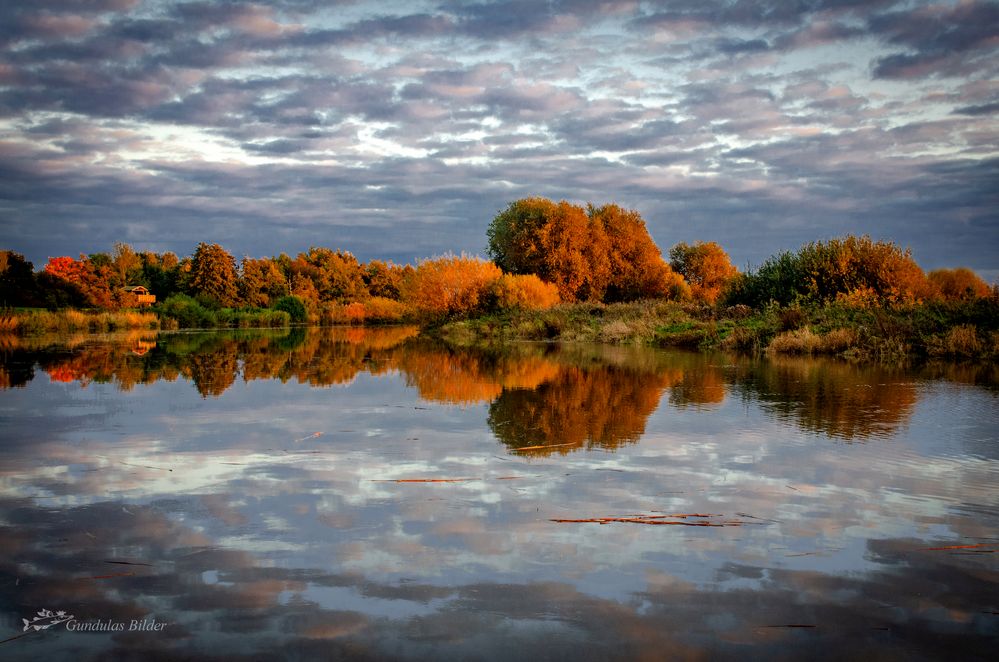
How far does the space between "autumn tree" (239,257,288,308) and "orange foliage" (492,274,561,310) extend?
49.2 m

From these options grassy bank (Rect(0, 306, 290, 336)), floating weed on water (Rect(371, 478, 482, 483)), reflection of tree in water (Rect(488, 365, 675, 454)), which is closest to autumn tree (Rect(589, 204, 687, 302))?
grassy bank (Rect(0, 306, 290, 336))

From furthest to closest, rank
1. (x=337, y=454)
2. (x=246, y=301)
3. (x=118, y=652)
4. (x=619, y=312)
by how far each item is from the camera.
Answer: (x=246, y=301), (x=619, y=312), (x=337, y=454), (x=118, y=652)

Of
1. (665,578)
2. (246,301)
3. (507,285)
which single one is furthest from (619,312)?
(246,301)

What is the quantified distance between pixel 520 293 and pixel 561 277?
10417 mm

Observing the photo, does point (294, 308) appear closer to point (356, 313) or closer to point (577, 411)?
point (356, 313)

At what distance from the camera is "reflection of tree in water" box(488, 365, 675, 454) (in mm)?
7562

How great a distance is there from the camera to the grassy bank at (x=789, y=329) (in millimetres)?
17922

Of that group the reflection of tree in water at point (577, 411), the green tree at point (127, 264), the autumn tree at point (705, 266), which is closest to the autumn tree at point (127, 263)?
the green tree at point (127, 264)

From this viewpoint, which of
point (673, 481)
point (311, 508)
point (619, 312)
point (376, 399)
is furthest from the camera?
point (619, 312)

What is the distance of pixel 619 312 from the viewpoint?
107 ft

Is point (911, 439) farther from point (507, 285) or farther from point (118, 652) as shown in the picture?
point (507, 285)

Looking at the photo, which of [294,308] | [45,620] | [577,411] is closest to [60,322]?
[294,308]

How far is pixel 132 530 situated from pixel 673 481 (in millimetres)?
3750

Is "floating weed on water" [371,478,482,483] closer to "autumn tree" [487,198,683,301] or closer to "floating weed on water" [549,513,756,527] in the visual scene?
"floating weed on water" [549,513,756,527]
